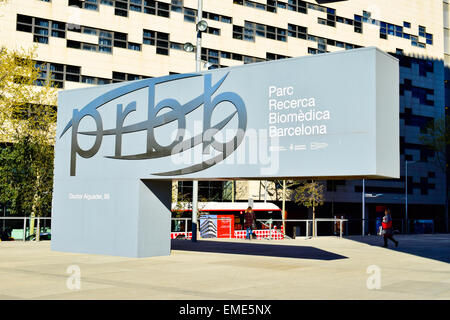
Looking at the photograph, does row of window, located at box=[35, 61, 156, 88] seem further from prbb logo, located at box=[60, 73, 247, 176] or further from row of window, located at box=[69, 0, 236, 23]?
prbb logo, located at box=[60, 73, 247, 176]

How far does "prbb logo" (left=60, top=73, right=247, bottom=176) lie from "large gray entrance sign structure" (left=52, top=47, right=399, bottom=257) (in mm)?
38

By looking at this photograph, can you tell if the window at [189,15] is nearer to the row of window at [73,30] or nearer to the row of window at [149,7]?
the row of window at [149,7]

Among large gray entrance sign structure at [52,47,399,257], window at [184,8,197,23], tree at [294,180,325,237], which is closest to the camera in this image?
large gray entrance sign structure at [52,47,399,257]

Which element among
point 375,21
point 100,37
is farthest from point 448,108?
point 100,37

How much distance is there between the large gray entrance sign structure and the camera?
1598 cm

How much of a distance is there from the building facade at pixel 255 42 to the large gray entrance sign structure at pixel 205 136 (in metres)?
27.2

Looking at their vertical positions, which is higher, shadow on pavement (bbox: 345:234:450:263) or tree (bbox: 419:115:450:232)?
tree (bbox: 419:115:450:232)

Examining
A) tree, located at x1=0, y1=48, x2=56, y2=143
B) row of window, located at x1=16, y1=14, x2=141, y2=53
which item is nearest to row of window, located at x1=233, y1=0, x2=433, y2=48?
row of window, located at x1=16, y1=14, x2=141, y2=53

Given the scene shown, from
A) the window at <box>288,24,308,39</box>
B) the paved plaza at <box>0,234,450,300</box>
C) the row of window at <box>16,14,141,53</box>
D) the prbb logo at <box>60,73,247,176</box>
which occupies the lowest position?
A: the paved plaza at <box>0,234,450,300</box>

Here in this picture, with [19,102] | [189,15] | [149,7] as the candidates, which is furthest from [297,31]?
[19,102]

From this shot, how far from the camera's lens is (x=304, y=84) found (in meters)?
16.9

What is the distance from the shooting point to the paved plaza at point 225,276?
11.0m

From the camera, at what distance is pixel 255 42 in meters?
59.9

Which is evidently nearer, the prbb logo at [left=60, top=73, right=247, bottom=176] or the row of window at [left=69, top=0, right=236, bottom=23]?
the prbb logo at [left=60, top=73, right=247, bottom=176]
